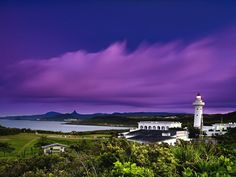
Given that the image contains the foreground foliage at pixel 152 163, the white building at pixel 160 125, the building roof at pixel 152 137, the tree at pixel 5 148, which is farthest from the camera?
the white building at pixel 160 125

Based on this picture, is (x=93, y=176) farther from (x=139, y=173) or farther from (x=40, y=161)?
(x=40, y=161)

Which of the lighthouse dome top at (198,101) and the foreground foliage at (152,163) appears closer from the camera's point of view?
the foreground foliage at (152,163)

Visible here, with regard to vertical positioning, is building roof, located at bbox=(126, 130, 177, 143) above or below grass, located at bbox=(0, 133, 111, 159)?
above

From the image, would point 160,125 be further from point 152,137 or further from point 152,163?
point 152,163

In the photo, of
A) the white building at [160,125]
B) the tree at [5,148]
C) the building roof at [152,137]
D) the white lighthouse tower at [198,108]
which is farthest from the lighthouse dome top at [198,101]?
the tree at [5,148]

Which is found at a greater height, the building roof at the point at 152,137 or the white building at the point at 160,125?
the white building at the point at 160,125

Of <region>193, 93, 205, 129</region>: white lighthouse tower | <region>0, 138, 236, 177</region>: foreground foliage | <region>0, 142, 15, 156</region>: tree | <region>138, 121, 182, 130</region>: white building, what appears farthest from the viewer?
<region>138, 121, 182, 130</region>: white building

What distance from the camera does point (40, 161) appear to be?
39.5 ft

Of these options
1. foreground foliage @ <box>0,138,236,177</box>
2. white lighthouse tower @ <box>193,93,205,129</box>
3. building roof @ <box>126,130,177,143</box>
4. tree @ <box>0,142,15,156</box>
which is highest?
white lighthouse tower @ <box>193,93,205,129</box>

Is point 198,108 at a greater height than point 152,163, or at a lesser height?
greater

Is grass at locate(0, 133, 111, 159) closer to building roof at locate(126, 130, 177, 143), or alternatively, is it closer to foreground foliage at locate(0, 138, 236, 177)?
building roof at locate(126, 130, 177, 143)

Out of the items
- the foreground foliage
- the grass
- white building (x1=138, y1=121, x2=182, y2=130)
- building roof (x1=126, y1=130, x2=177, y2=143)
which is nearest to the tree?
the grass

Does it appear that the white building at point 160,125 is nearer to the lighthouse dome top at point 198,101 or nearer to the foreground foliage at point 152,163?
the lighthouse dome top at point 198,101

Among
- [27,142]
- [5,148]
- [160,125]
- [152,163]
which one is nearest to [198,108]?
[160,125]
